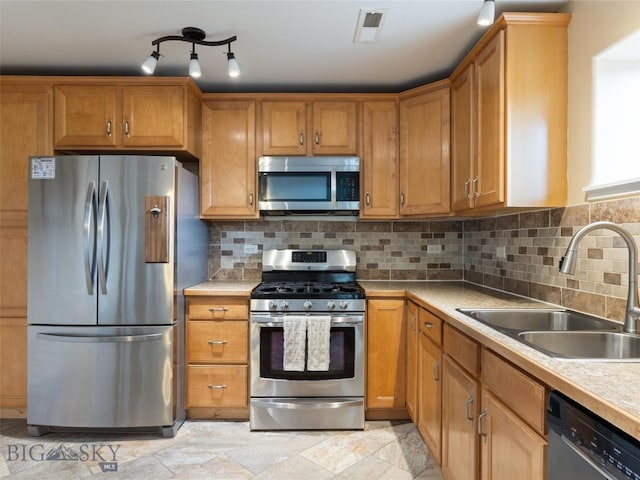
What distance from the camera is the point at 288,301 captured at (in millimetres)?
2367

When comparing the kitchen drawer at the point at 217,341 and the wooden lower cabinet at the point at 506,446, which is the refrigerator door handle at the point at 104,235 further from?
the wooden lower cabinet at the point at 506,446

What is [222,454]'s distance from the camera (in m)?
2.10

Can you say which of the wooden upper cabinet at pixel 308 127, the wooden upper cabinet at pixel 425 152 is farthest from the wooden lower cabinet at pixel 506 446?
the wooden upper cabinet at pixel 308 127

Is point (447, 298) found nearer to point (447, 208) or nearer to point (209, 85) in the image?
point (447, 208)

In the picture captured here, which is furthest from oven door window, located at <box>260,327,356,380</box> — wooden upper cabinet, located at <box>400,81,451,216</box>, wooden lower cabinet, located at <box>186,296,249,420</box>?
wooden upper cabinet, located at <box>400,81,451,216</box>

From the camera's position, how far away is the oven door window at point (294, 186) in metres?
2.64

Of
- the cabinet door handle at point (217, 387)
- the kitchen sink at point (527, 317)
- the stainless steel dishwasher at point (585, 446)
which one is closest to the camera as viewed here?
the stainless steel dishwasher at point (585, 446)

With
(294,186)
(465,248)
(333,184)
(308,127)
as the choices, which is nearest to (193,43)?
(308,127)

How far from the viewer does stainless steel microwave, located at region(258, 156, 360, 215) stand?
2635 mm

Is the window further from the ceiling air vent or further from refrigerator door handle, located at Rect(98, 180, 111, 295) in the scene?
refrigerator door handle, located at Rect(98, 180, 111, 295)

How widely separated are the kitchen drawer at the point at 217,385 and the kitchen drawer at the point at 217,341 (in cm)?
6

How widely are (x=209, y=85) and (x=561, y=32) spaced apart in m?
2.20

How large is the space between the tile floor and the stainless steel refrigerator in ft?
0.43

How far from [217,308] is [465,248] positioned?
6.51ft
